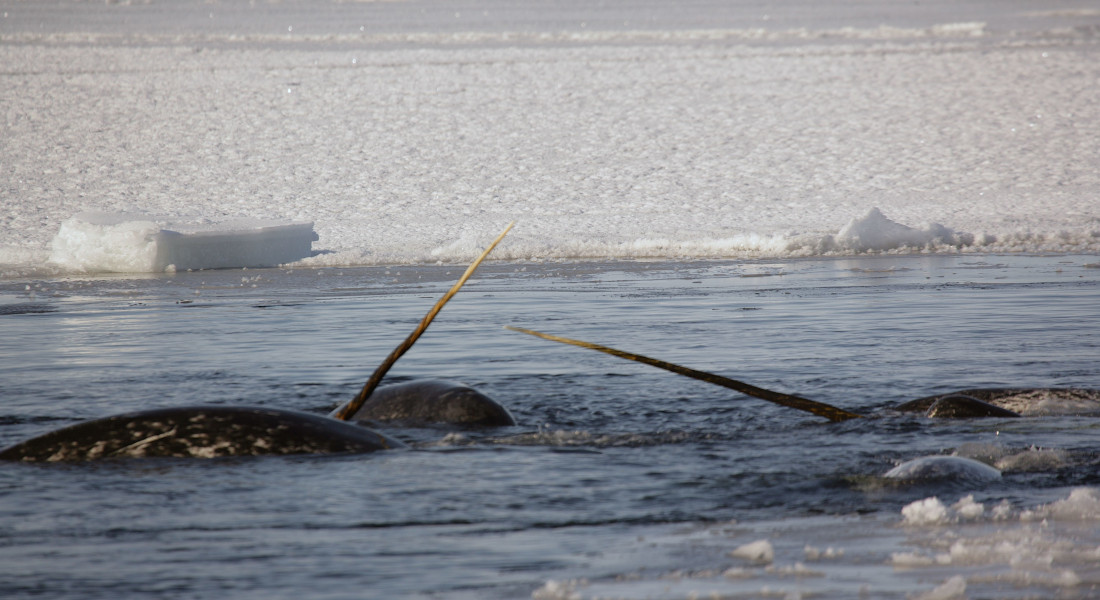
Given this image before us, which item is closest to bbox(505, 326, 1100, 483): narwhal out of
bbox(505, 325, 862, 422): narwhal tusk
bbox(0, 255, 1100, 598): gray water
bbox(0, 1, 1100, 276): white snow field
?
bbox(505, 325, 862, 422): narwhal tusk

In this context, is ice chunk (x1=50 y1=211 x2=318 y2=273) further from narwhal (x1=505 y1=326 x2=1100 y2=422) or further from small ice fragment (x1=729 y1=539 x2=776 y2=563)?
small ice fragment (x1=729 y1=539 x2=776 y2=563)

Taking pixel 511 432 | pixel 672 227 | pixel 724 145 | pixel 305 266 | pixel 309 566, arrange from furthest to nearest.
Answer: pixel 724 145, pixel 672 227, pixel 305 266, pixel 511 432, pixel 309 566

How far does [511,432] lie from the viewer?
4.44 metres

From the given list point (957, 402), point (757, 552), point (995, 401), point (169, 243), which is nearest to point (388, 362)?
point (757, 552)

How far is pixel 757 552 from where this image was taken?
264 centimetres

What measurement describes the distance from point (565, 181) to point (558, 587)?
13.9m

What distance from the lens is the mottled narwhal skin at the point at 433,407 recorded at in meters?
4.59

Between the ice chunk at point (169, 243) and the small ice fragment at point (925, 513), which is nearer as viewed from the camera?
the small ice fragment at point (925, 513)

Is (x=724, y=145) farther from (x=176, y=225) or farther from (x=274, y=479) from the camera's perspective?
(x=274, y=479)

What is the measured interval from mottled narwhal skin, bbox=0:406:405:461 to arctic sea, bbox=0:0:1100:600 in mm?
156

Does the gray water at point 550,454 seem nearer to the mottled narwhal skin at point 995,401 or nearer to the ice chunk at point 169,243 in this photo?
the mottled narwhal skin at point 995,401

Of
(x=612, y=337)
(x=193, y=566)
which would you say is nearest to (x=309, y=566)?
(x=193, y=566)

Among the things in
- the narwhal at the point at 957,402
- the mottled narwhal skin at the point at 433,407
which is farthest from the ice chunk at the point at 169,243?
the narwhal at the point at 957,402

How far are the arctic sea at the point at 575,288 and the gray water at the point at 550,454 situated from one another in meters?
0.02
